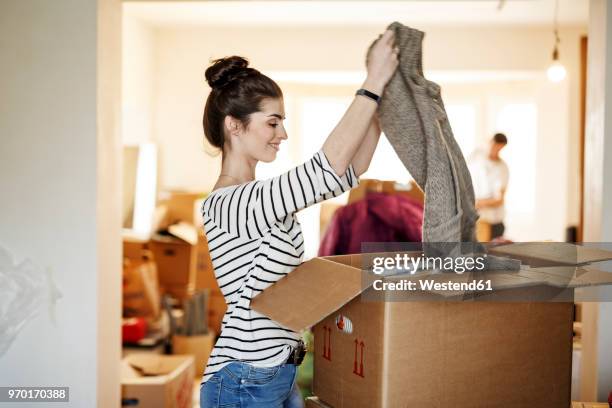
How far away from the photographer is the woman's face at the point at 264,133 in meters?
1.46

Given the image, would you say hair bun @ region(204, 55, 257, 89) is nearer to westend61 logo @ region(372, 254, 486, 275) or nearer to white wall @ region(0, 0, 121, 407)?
A: westend61 logo @ region(372, 254, 486, 275)

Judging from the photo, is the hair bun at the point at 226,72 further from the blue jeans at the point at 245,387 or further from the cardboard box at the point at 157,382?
the cardboard box at the point at 157,382

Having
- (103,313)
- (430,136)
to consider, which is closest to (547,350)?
(430,136)

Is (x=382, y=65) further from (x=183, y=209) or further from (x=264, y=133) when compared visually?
(x=183, y=209)

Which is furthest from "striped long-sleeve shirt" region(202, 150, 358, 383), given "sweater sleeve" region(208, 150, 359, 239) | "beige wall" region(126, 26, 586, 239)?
"beige wall" region(126, 26, 586, 239)

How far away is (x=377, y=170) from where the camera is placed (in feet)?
24.6

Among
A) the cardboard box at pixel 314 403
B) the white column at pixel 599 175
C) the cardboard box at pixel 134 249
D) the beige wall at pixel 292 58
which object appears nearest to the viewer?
the cardboard box at pixel 314 403

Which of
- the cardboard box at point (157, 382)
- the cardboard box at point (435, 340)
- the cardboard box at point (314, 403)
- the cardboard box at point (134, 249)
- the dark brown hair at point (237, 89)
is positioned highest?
the dark brown hair at point (237, 89)

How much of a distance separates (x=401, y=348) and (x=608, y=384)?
1.28 m

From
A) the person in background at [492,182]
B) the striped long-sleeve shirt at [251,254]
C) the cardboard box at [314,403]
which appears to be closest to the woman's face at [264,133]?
the striped long-sleeve shirt at [251,254]

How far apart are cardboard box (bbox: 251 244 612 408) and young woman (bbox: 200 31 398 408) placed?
0.10 metres

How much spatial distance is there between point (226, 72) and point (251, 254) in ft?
1.38

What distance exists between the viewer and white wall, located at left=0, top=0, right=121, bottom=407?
2.07m

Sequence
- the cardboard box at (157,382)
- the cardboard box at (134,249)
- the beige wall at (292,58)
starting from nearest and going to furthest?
the cardboard box at (157,382) < the cardboard box at (134,249) < the beige wall at (292,58)
